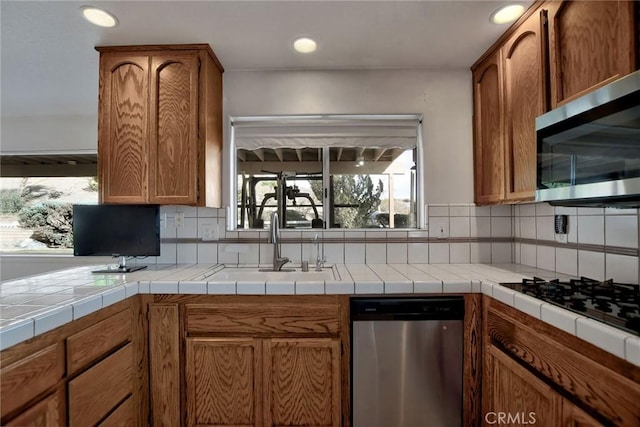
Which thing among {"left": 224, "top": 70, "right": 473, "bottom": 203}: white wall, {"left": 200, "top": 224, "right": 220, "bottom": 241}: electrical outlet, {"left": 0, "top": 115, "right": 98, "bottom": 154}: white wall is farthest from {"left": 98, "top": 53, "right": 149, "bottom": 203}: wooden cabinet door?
{"left": 0, "top": 115, "right": 98, "bottom": 154}: white wall

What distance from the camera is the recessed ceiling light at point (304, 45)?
1744 millimetres

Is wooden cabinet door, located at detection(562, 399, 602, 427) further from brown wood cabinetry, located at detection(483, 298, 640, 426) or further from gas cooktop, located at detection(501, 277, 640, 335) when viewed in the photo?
gas cooktop, located at detection(501, 277, 640, 335)

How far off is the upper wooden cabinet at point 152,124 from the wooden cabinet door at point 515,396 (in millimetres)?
1827

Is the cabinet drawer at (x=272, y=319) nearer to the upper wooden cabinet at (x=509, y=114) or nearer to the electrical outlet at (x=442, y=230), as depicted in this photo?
the electrical outlet at (x=442, y=230)

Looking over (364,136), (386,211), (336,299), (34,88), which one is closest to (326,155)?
(364,136)

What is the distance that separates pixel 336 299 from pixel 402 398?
0.59 metres

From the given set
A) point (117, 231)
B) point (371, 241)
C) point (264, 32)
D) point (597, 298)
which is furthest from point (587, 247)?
point (117, 231)

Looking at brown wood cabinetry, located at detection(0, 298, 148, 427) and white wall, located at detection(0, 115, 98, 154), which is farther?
white wall, located at detection(0, 115, 98, 154)

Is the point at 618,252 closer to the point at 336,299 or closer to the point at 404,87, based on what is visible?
the point at 336,299

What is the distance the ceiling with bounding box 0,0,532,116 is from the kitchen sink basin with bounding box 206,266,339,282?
1435 mm

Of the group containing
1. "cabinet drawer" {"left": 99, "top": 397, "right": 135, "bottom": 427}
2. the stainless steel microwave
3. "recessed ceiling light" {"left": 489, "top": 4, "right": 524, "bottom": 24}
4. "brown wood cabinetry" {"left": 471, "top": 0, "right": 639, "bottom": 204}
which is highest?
"recessed ceiling light" {"left": 489, "top": 4, "right": 524, "bottom": 24}

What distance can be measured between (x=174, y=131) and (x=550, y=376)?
2.18 meters

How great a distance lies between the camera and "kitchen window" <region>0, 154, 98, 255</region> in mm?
3172

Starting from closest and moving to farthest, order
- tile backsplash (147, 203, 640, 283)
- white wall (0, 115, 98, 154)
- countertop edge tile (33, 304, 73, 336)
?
countertop edge tile (33, 304, 73, 336), tile backsplash (147, 203, 640, 283), white wall (0, 115, 98, 154)
